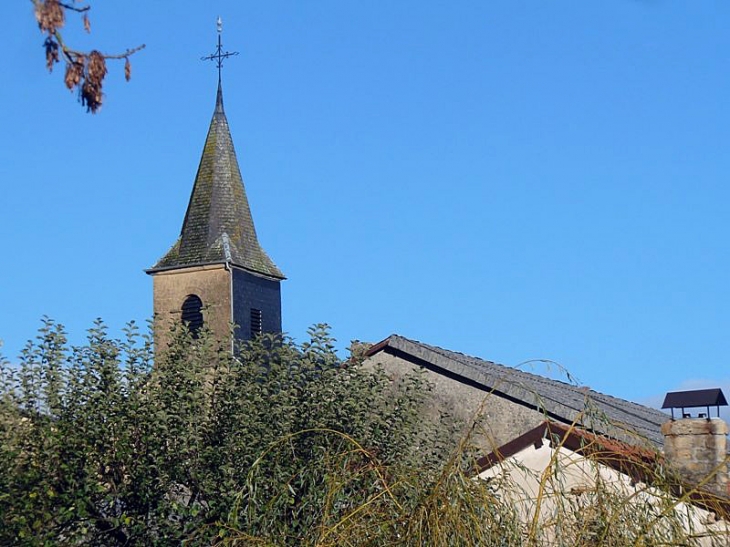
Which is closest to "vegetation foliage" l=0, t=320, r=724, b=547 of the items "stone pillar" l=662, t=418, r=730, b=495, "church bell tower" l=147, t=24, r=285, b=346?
"stone pillar" l=662, t=418, r=730, b=495

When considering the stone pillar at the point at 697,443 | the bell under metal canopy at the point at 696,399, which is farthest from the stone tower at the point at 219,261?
the stone pillar at the point at 697,443

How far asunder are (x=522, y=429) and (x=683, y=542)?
13.1 meters

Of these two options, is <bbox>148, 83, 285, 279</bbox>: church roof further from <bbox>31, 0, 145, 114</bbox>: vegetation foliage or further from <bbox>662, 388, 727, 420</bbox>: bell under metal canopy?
<bbox>31, 0, 145, 114</bbox>: vegetation foliage

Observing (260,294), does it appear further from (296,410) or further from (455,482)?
(455,482)

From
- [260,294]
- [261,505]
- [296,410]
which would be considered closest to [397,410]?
[296,410]

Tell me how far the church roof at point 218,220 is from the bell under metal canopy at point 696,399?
23013 millimetres

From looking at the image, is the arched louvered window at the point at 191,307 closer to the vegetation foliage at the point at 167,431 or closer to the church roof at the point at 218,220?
the church roof at the point at 218,220

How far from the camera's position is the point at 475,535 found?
703cm

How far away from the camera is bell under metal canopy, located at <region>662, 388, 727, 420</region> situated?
18781 mm

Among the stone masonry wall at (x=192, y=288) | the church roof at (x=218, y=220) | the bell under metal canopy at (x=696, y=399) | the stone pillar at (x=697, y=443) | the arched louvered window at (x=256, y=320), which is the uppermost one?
the church roof at (x=218, y=220)

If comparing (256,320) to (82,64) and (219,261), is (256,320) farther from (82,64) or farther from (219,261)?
(82,64)

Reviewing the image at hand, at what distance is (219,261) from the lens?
40156mm

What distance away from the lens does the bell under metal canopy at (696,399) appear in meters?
18.8

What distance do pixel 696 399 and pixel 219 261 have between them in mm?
23681
